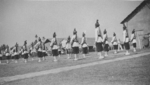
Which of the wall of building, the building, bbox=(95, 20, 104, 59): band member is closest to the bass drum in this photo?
the building

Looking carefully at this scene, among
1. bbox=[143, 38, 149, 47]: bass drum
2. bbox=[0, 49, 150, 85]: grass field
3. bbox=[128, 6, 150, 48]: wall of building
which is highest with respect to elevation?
bbox=[128, 6, 150, 48]: wall of building

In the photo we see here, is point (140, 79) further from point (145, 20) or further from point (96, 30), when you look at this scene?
point (145, 20)

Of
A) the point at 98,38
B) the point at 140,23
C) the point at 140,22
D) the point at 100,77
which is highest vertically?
the point at 140,22

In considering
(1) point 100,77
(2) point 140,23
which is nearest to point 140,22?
(2) point 140,23

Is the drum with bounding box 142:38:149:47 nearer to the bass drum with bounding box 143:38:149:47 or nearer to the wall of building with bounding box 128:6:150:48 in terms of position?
the bass drum with bounding box 143:38:149:47

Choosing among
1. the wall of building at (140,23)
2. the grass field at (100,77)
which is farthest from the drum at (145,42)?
the grass field at (100,77)

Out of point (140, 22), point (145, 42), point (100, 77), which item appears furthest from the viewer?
point (140, 22)

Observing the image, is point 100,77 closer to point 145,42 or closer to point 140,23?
point 145,42

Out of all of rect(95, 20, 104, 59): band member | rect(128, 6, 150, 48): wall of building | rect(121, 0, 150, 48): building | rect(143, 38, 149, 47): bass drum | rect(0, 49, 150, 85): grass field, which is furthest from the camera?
rect(143, 38, 149, 47): bass drum

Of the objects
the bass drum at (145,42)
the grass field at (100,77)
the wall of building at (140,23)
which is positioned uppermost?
the wall of building at (140,23)

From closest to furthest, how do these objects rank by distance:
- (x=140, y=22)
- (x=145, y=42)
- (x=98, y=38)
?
(x=98, y=38) → (x=145, y=42) → (x=140, y=22)

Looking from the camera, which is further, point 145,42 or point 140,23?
point 140,23

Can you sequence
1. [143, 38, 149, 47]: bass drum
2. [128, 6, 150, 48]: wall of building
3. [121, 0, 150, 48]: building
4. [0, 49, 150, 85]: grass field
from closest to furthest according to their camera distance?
[0, 49, 150, 85]: grass field → [128, 6, 150, 48]: wall of building → [121, 0, 150, 48]: building → [143, 38, 149, 47]: bass drum

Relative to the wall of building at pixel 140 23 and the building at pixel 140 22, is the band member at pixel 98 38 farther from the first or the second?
the building at pixel 140 22
